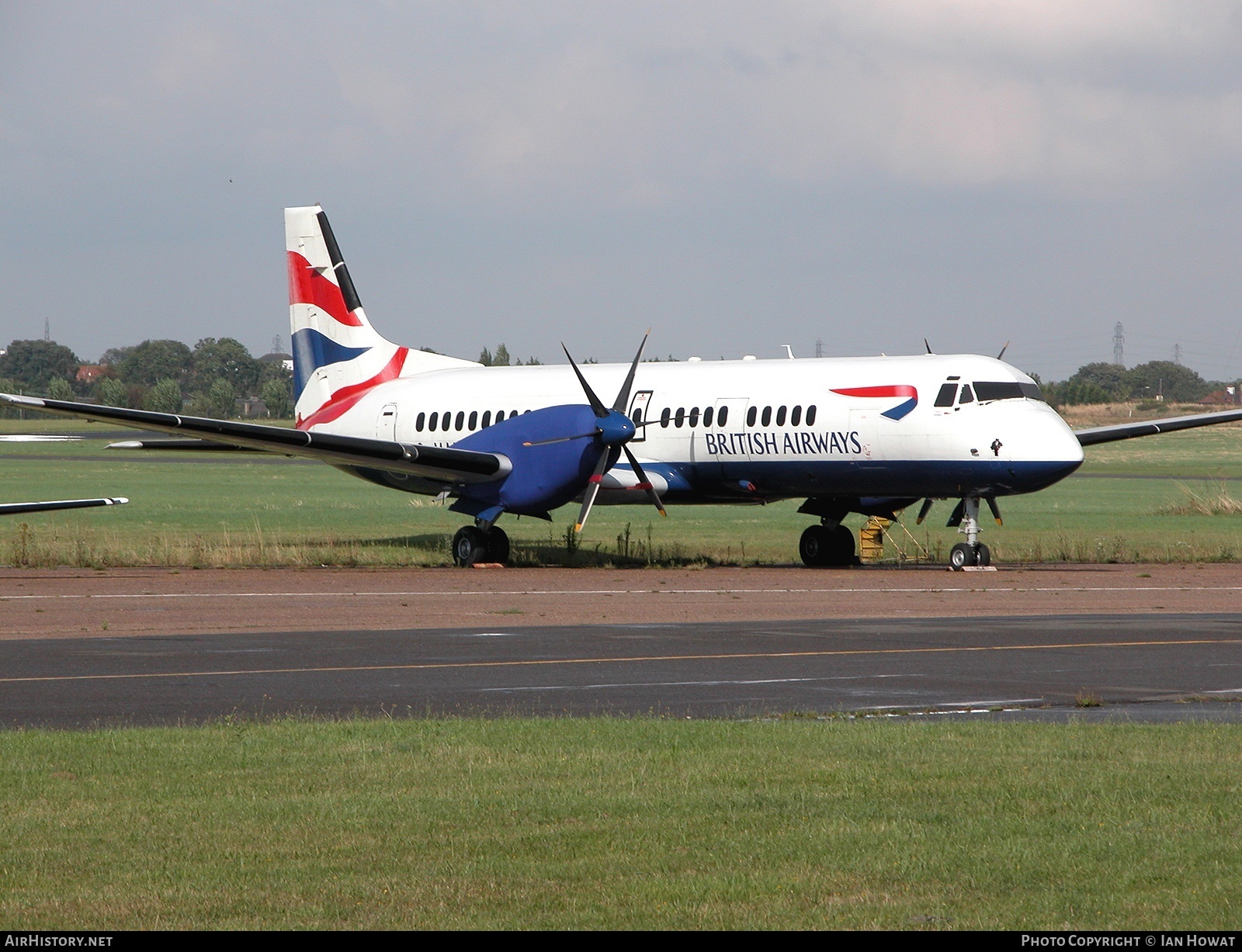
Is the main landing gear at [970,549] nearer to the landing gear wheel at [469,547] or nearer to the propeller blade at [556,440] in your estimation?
the propeller blade at [556,440]

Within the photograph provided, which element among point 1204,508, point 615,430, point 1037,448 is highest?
point 615,430

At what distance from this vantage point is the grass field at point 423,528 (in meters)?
32.9

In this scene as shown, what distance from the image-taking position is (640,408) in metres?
31.8

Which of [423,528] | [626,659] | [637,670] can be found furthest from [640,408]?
[637,670]

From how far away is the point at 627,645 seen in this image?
1738cm

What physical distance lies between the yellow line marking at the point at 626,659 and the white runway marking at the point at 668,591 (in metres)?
Result: 7.21

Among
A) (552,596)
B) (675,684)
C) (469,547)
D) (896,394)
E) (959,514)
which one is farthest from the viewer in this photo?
(469,547)

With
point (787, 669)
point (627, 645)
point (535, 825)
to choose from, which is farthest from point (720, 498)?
point (535, 825)

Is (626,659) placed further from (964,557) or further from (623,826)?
(964,557)

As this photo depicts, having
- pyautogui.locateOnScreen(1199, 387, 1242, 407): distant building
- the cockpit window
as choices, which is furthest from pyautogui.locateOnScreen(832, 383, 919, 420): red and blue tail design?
pyautogui.locateOnScreen(1199, 387, 1242, 407): distant building

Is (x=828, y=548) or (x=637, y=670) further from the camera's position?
(x=828, y=548)

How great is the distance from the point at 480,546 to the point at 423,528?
12.8m

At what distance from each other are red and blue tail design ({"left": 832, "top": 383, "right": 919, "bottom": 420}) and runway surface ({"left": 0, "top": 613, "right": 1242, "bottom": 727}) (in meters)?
8.72

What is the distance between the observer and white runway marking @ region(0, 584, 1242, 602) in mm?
23906
